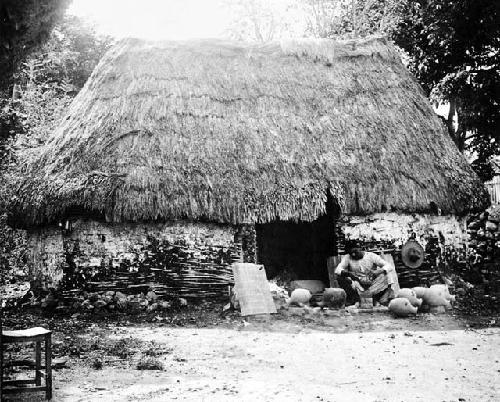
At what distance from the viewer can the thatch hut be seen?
10.6 meters

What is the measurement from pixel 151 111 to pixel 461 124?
9305mm

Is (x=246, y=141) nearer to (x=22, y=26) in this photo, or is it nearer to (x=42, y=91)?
(x=22, y=26)

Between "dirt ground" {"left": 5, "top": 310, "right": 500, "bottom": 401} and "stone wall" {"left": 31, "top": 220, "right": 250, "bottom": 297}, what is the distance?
0.98 m

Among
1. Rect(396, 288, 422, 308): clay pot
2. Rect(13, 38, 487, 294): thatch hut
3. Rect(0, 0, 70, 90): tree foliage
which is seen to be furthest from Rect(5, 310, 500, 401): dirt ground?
Rect(0, 0, 70, 90): tree foliage

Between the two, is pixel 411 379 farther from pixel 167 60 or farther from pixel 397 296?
pixel 167 60

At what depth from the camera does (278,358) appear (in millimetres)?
6625

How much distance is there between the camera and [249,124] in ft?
39.0

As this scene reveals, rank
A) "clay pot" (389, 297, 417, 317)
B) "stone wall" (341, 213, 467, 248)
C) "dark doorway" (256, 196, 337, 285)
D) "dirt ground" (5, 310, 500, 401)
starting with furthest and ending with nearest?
"dark doorway" (256, 196, 337, 285) < "stone wall" (341, 213, 467, 248) < "clay pot" (389, 297, 417, 317) < "dirt ground" (5, 310, 500, 401)

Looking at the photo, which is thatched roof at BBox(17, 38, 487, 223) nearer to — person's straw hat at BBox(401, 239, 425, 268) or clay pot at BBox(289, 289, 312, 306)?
person's straw hat at BBox(401, 239, 425, 268)

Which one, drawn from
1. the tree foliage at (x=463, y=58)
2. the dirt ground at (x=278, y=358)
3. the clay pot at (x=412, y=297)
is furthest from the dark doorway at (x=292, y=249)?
the tree foliage at (x=463, y=58)

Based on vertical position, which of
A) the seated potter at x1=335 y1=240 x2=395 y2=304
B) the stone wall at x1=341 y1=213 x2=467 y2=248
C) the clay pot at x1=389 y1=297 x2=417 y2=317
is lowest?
the clay pot at x1=389 y1=297 x2=417 y2=317

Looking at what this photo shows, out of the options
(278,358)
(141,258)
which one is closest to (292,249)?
(141,258)

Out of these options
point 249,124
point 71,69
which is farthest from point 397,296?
point 71,69

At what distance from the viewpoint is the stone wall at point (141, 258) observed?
34.5 feet
